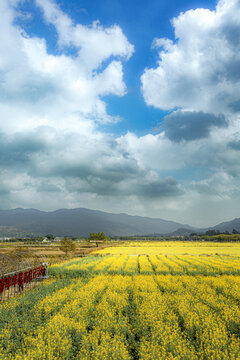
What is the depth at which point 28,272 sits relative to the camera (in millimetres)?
21609

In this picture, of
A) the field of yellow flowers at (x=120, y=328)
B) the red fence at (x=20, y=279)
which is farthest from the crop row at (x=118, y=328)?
the red fence at (x=20, y=279)

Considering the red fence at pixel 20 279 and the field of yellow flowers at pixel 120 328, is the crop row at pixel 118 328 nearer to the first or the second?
the field of yellow flowers at pixel 120 328

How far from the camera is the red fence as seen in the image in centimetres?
1814

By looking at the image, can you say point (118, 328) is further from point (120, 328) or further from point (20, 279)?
point (20, 279)

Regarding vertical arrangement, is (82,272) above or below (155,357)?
below

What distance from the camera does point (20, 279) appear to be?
779 inches

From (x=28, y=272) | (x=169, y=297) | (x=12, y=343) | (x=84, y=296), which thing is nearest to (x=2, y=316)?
(x=12, y=343)

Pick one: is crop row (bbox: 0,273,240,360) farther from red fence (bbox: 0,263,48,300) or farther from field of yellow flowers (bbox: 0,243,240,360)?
red fence (bbox: 0,263,48,300)

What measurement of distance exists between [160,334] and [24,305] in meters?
7.96

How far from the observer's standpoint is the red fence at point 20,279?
59.5ft

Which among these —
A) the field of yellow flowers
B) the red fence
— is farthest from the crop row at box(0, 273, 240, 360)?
the red fence

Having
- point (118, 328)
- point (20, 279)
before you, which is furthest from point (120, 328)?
point (20, 279)

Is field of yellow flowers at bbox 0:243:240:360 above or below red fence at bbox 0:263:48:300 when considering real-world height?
above

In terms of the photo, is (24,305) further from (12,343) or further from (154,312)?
(154,312)
